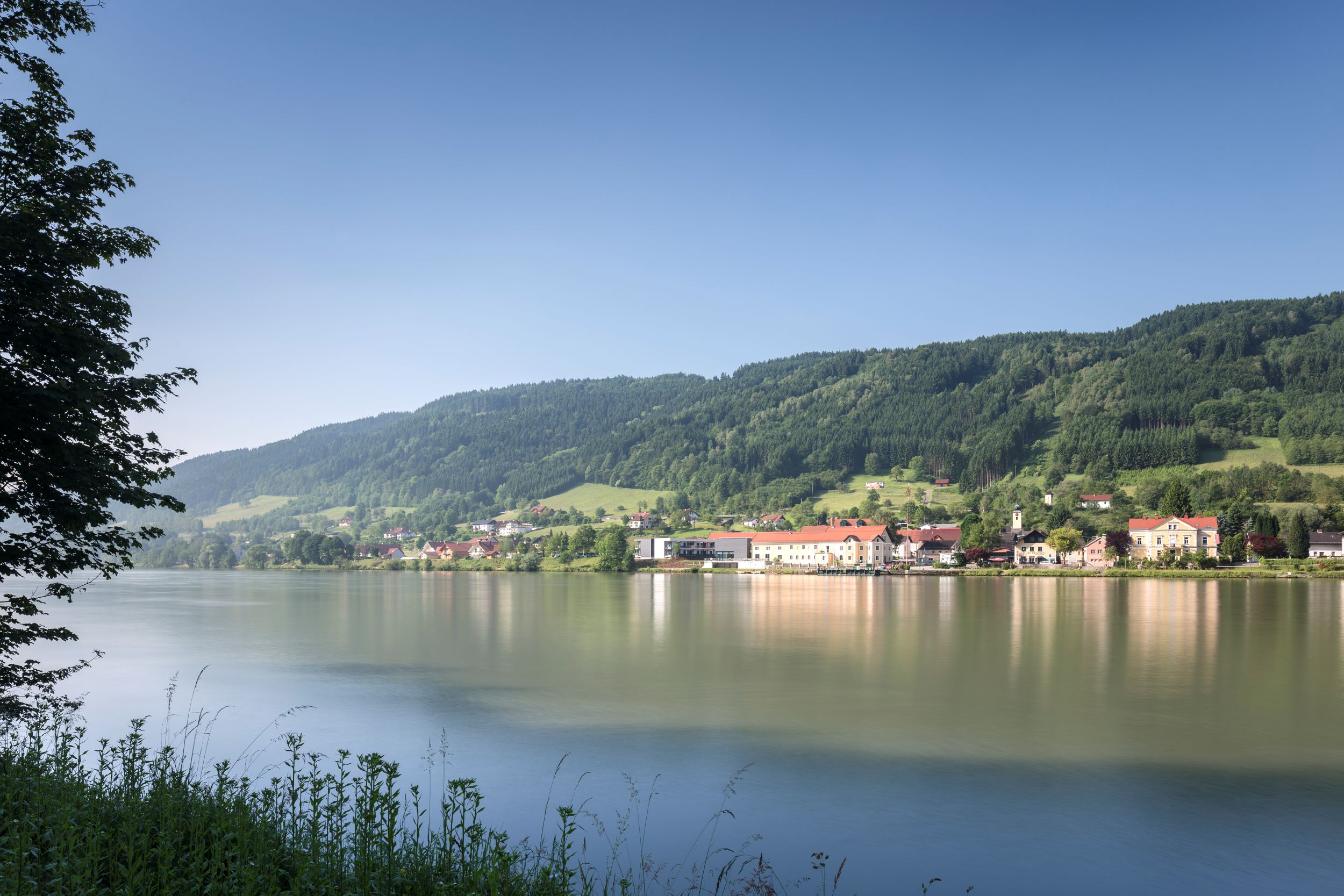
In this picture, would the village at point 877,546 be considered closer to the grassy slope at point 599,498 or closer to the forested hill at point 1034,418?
the grassy slope at point 599,498

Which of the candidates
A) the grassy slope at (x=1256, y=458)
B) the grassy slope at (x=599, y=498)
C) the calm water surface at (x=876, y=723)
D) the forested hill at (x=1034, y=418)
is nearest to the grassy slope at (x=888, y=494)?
the forested hill at (x=1034, y=418)

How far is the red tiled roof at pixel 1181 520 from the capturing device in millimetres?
80812

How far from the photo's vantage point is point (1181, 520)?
8175cm

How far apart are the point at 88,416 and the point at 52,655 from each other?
20.1 m

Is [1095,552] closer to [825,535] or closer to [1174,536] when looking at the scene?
[1174,536]

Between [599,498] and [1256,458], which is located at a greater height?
[1256,458]

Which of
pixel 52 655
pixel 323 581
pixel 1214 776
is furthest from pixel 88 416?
pixel 323 581

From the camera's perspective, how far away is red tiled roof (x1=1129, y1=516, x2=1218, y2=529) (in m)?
80.8

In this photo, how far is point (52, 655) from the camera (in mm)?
22656

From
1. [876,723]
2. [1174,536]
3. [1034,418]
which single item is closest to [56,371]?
[876,723]

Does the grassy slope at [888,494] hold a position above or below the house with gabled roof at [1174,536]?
above

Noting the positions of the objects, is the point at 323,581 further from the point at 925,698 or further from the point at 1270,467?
the point at 1270,467

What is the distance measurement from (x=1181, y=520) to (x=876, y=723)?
81.3 metres

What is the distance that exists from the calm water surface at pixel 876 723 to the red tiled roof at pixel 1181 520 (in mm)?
52640
